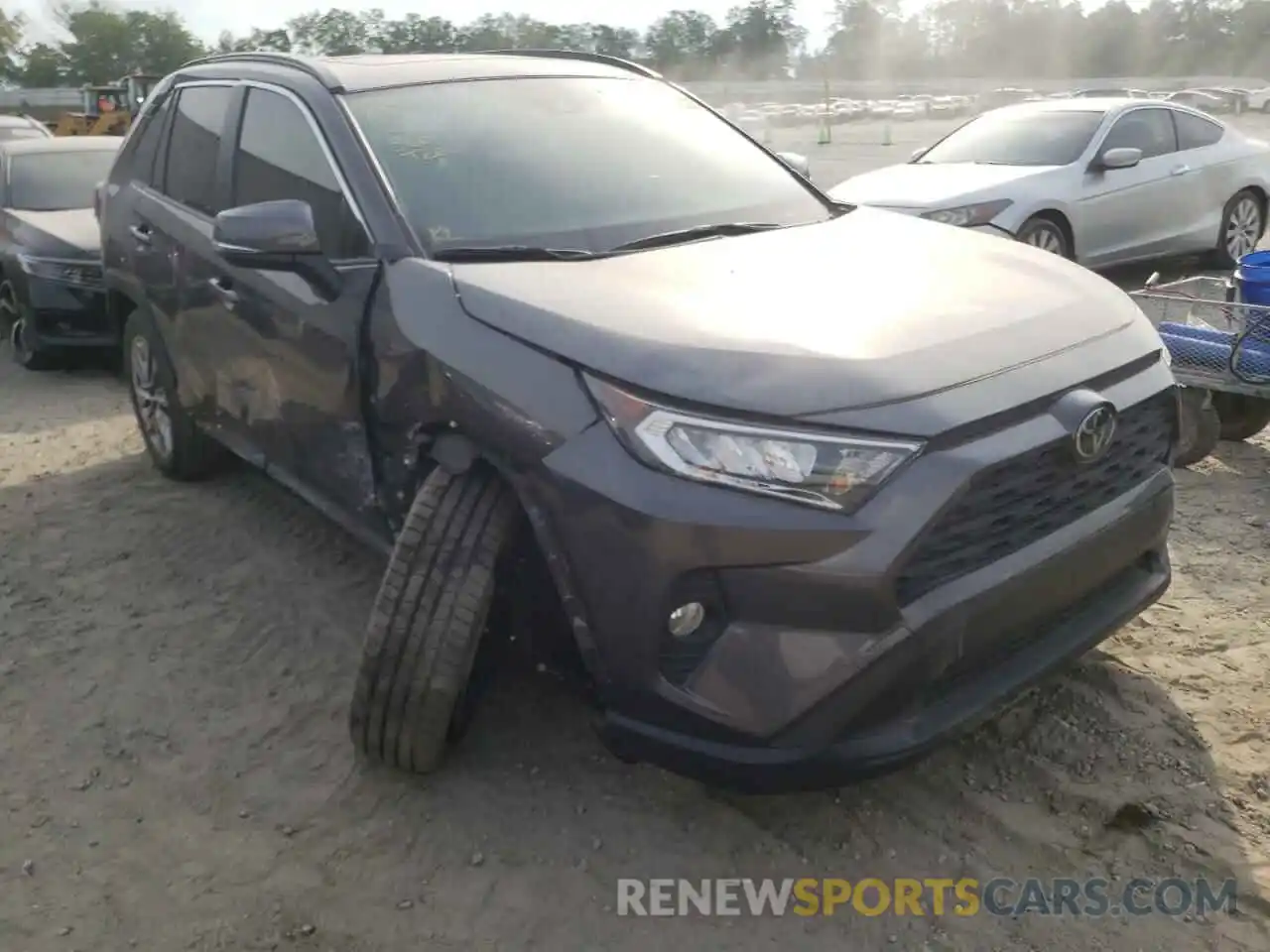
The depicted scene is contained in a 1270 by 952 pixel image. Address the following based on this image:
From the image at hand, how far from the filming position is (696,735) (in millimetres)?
2467

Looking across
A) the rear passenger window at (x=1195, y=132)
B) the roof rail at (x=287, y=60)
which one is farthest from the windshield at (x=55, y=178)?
the rear passenger window at (x=1195, y=132)

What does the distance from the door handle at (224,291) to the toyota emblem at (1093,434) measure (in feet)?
8.70

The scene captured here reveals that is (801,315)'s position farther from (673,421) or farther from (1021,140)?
(1021,140)

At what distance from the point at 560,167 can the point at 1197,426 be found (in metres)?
3.04

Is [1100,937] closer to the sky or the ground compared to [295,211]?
closer to the ground

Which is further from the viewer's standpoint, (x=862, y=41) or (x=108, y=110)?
(x=862, y=41)

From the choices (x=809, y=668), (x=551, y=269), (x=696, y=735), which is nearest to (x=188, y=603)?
(x=551, y=269)

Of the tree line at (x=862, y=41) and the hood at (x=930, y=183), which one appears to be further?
the tree line at (x=862, y=41)

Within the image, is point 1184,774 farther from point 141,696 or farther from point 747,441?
point 141,696

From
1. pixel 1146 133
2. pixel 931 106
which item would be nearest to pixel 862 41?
pixel 931 106

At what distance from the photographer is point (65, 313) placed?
24.4ft

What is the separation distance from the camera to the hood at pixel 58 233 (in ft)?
24.4

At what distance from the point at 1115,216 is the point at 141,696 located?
24.7ft

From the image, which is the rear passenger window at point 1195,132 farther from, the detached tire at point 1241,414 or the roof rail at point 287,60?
the roof rail at point 287,60
